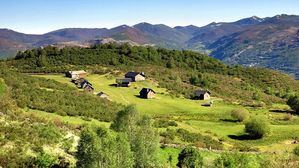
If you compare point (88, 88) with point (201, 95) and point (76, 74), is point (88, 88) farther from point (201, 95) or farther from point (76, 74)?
point (201, 95)

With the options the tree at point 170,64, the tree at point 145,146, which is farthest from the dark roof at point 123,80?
the tree at point 145,146

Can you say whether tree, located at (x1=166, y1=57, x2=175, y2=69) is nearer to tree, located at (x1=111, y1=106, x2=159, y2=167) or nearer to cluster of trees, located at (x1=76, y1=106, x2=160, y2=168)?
tree, located at (x1=111, y1=106, x2=159, y2=167)

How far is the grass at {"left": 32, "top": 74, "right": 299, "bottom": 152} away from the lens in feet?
250

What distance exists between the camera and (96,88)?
116 m

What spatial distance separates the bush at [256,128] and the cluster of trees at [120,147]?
131ft

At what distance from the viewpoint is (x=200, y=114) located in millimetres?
94812

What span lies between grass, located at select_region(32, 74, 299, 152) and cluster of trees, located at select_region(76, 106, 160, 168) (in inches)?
786

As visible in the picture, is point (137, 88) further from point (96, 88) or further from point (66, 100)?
point (66, 100)

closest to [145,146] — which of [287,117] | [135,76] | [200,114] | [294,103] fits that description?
[200,114]

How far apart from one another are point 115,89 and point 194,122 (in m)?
36.5

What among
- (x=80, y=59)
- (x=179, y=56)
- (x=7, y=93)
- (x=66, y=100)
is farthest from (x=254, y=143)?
(x=179, y=56)

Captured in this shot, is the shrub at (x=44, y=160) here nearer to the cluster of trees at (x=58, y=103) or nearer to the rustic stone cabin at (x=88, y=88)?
the cluster of trees at (x=58, y=103)

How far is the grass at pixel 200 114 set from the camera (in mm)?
76125

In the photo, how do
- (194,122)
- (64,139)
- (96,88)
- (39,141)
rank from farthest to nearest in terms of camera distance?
(96,88) < (194,122) < (64,139) < (39,141)
